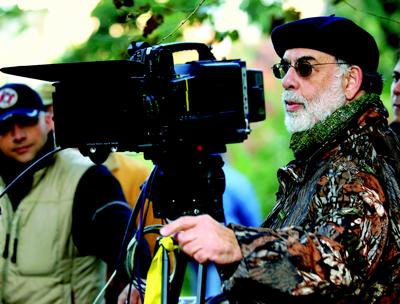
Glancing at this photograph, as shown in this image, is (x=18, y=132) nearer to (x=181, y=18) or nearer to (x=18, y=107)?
(x=18, y=107)

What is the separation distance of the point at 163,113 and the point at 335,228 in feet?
2.30

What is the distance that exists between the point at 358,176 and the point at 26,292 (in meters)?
1.88

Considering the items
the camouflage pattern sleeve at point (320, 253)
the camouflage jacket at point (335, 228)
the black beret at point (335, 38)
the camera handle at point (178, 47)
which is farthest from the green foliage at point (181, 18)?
the camouflage pattern sleeve at point (320, 253)

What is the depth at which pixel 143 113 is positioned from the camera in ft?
9.06

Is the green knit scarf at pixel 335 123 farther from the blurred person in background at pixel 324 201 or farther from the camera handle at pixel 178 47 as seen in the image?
the camera handle at pixel 178 47

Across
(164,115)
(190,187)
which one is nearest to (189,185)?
(190,187)

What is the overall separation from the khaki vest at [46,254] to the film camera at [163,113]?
1062 mm

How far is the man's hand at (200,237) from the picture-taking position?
7.25 feet

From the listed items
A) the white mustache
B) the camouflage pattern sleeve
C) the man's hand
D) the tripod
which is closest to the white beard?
the white mustache

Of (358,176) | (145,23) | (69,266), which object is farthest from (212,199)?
(69,266)

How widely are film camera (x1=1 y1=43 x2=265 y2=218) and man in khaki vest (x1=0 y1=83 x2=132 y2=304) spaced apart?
0.94 metres

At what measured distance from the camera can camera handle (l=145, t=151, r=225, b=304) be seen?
2.82 m

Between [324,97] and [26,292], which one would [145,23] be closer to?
[324,97]

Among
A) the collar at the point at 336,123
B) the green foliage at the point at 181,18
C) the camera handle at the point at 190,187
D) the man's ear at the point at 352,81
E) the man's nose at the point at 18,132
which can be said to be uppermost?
the green foliage at the point at 181,18
